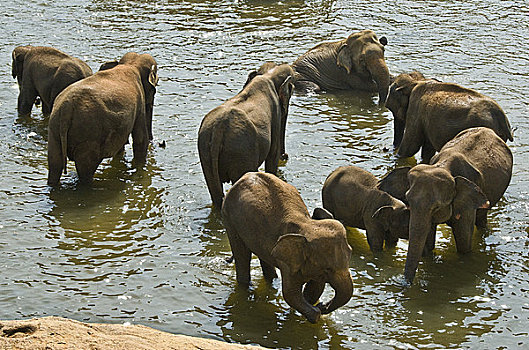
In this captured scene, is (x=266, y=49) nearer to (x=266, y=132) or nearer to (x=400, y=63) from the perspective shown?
(x=400, y=63)

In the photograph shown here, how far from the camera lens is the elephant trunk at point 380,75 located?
14594 mm

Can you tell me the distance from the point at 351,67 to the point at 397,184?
6881 millimetres

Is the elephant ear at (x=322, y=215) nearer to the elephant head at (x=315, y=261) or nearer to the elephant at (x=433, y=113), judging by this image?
the elephant head at (x=315, y=261)

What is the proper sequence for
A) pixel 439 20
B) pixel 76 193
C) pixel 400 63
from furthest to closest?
pixel 439 20
pixel 400 63
pixel 76 193

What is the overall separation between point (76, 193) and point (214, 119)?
2.17m

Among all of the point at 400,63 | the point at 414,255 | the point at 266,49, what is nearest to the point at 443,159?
the point at 414,255

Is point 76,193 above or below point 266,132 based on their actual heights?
below

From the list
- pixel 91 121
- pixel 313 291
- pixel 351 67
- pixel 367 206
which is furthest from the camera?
pixel 351 67

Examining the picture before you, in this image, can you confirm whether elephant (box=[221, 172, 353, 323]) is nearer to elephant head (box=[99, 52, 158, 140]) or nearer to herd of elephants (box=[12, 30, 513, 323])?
herd of elephants (box=[12, 30, 513, 323])

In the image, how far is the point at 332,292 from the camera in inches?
310

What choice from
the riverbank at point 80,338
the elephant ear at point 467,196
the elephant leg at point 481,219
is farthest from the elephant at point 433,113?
the riverbank at point 80,338

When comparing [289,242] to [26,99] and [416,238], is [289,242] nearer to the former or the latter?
[416,238]

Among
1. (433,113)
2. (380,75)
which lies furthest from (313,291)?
(380,75)

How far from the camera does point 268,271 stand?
26.0 feet
